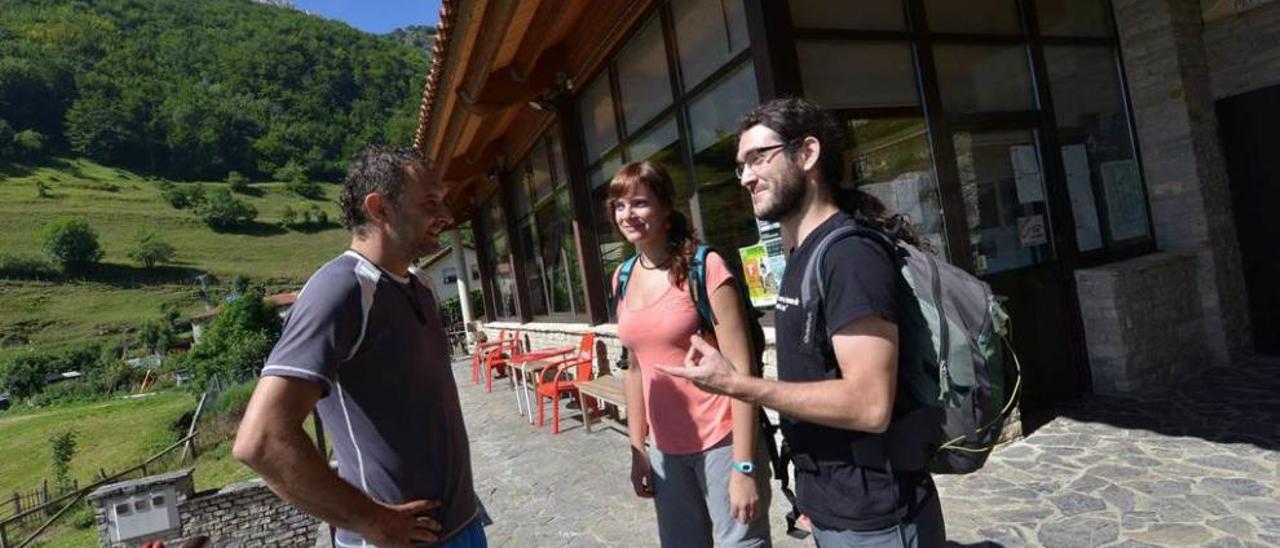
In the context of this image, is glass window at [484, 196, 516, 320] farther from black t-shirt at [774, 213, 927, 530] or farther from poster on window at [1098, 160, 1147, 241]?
black t-shirt at [774, 213, 927, 530]

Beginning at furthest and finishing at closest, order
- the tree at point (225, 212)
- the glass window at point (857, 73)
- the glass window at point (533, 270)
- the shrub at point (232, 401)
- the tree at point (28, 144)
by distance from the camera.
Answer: the tree at point (28, 144) < the tree at point (225, 212) < the shrub at point (232, 401) < the glass window at point (533, 270) < the glass window at point (857, 73)

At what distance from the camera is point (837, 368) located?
1.37 m

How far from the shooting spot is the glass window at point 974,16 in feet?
15.5

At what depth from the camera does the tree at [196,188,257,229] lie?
3258 inches

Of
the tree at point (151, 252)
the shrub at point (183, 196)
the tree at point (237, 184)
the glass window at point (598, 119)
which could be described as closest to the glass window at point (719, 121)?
the glass window at point (598, 119)

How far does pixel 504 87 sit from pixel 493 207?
709 centimetres

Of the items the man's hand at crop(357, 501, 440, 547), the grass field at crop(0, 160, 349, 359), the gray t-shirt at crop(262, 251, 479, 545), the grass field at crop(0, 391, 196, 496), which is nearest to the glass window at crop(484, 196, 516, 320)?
the gray t-shirt at crop(262, 251, 479, 545)

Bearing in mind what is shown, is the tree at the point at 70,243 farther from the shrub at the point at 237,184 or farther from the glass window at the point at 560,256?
the glass window at the point at 560,256

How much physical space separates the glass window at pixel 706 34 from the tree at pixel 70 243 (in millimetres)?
88483

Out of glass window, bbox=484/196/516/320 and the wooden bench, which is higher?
glass window, bbox=484/196/516/320

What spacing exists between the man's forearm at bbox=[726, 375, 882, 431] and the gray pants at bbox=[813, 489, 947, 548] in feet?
0.85

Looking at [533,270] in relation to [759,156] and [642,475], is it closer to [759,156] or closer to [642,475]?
[642,475]

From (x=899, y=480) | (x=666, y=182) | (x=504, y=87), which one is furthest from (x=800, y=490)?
(x=504, y=87)

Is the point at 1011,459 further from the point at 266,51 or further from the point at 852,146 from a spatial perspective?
the point at 266,51
